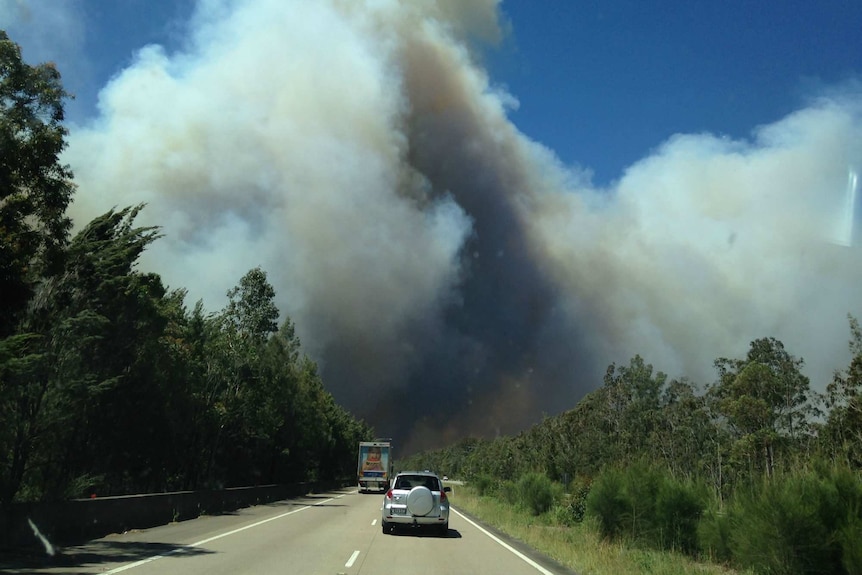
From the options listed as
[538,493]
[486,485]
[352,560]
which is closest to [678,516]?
[352,560]

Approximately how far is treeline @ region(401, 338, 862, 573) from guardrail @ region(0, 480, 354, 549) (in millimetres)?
13654

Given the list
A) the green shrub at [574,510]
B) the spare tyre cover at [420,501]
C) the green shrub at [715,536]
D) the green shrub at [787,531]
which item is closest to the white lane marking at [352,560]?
the spare tyre cover at [420,501]

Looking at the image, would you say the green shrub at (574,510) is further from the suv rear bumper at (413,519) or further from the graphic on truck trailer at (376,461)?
the graphic on truck trailer at (376,461)

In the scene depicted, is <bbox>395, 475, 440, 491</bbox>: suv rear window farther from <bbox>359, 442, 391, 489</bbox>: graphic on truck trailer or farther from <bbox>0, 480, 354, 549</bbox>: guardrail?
<bbox>359, 442, 391, 489</bbox>: graphic on truck trailer

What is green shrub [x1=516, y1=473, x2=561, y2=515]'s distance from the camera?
109 ft

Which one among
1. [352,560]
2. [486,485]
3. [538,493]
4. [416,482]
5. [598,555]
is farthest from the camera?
[486,485]

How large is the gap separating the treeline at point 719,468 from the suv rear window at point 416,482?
4.75 m

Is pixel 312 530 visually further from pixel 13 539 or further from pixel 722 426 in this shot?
pixel 722 426

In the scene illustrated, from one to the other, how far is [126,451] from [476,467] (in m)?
98.7

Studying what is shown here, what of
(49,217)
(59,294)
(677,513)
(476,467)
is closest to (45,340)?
(59,294)

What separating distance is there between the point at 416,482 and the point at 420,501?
125 centimetres

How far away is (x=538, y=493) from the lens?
3344 cm

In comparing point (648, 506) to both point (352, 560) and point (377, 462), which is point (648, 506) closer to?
point (352, 560)

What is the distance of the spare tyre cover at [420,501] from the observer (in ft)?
63.2
